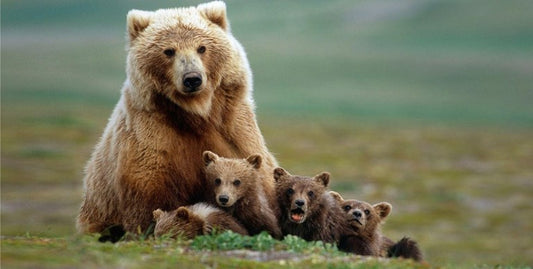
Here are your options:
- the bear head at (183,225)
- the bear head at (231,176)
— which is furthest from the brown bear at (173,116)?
the bear head at (183,225)

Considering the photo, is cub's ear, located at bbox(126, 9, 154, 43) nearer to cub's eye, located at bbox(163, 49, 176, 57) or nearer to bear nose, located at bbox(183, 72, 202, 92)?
cub's eye, located at bbox(163, 49, 176, 57)

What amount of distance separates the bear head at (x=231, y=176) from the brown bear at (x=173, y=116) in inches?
11.6

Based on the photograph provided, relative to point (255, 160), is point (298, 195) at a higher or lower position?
lower

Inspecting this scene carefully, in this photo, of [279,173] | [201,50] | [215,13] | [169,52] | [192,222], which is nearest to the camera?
[192,222]

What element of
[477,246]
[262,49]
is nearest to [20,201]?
[477,246]

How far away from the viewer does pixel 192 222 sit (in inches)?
380

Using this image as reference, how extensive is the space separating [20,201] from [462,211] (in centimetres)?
2001

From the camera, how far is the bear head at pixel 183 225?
9.63 meters

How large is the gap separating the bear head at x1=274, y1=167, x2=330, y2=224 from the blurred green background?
6.66 ft

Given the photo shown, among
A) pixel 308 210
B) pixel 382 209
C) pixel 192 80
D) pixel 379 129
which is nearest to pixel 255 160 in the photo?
pixel 308 210

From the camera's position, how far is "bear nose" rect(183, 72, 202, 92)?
1029cm

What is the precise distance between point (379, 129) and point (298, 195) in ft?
261

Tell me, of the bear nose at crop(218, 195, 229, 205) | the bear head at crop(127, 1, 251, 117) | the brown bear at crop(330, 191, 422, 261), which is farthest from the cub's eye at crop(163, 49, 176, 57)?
the brown bear at crop(330, 191, 422, 261)

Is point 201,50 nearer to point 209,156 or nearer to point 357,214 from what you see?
point 209,156
